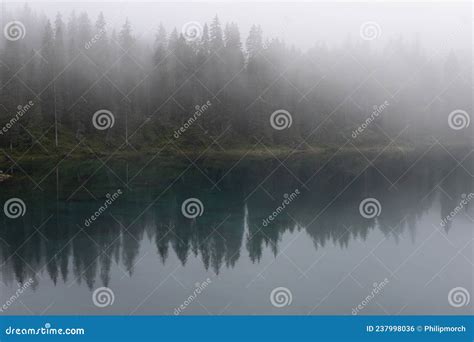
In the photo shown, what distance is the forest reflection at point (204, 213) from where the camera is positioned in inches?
740

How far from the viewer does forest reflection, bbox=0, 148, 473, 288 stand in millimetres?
18797

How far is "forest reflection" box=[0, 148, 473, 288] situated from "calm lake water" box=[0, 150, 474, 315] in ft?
0.25

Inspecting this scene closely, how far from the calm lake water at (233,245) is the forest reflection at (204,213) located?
0.08m

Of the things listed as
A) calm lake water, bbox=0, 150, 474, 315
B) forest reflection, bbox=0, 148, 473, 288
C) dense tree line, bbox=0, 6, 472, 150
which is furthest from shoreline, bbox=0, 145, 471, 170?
calm lake water, bbox=0, 150, 474, 315

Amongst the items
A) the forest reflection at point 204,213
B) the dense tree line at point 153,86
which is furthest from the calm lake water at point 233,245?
the dense tree line at point 153,86

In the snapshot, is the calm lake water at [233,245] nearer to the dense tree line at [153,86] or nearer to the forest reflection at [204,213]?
the forest reflection at [204,213]

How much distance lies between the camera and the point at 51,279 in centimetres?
1623

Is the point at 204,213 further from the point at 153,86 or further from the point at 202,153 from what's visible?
the point at 153,86

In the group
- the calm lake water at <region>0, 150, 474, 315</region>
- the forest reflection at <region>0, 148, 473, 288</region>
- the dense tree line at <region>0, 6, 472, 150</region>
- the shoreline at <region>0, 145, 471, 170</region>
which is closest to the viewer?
the calm lake water at <region>0, 150, 474, 315</region>

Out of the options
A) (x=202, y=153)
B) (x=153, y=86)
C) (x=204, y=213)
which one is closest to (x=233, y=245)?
(x=204, y=213)

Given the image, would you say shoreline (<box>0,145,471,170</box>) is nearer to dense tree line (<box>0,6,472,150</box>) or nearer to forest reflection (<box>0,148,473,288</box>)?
dense tree line (<box>0,6,472,150</box>)

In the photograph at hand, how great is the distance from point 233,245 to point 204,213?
5.35 meters
